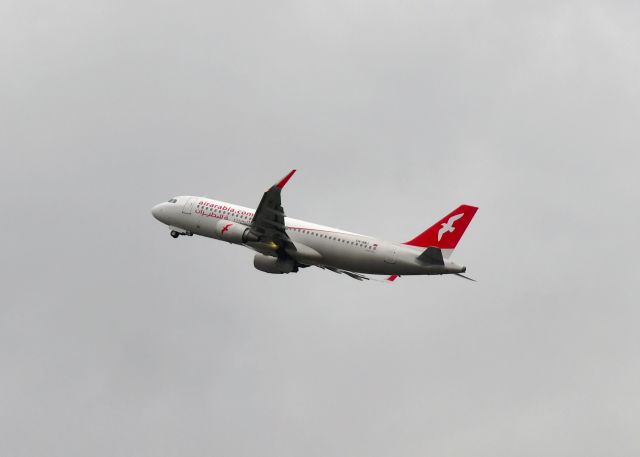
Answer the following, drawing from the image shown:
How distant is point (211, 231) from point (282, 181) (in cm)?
1243

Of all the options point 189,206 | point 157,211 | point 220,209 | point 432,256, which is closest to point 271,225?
point 220,209

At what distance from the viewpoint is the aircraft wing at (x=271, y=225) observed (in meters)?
73.9

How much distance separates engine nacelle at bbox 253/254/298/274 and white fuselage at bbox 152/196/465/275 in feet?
5.15

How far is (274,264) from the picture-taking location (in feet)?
264

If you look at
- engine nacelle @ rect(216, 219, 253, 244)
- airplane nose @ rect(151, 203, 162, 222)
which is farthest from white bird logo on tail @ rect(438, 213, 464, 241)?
airplane nose @ rect(151, 203, 162, 222)

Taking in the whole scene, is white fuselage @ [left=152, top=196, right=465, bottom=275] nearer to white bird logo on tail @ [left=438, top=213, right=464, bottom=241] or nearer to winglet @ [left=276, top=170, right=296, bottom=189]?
white bird logo on tail @ [left=438, top=213, right=464, bottom=241]

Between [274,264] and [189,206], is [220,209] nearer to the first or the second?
[189,206]

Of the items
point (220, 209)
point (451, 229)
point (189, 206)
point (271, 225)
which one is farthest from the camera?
point (189, 206)

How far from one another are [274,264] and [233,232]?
4.03 meters

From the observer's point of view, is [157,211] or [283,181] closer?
[283,181]

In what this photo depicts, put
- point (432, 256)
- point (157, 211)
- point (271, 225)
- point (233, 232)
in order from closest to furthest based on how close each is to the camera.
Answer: point (432, 256)
point (271, 225)
point (233, 232)
point (157, 211)

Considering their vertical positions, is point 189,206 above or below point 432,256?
above

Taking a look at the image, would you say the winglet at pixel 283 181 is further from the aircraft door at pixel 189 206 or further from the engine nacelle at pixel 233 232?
the aircraft door at pixel 189 206

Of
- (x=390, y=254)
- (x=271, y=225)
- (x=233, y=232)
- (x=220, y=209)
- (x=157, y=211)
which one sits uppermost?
(x=157, y=211)
